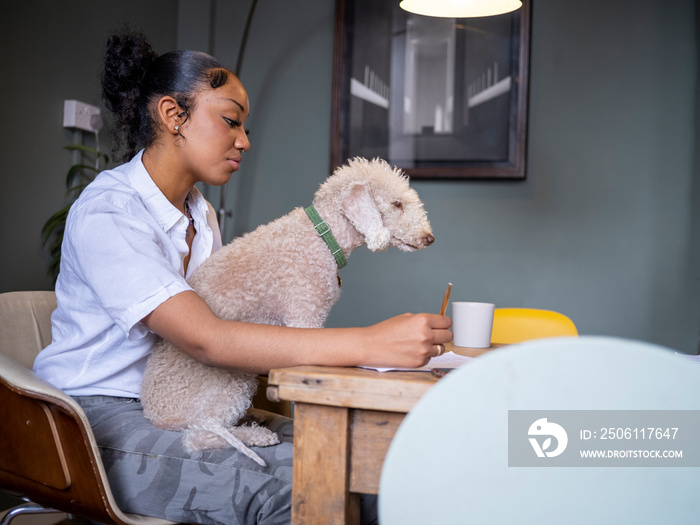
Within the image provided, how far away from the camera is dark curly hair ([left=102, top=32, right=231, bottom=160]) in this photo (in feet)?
3.83

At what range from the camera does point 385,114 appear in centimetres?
275

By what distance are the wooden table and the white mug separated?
496 mm

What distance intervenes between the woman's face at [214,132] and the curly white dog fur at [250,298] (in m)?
0.20

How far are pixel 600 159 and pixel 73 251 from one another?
220cm

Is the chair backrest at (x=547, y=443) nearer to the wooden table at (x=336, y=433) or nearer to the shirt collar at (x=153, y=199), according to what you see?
the wooden table at (x=336, y=433)

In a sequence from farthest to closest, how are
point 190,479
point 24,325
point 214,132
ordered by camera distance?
point 24,325 → point 214,132 → point 190,479

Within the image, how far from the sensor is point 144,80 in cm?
123

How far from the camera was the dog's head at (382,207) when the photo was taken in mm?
1094

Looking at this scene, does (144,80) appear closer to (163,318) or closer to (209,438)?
(163,318)

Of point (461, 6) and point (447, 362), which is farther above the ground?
point (461, 6)

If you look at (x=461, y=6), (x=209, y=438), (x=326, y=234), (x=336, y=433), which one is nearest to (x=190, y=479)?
(x=209, y=438)

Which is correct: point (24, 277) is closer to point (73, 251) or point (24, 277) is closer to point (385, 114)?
point (73, 251)

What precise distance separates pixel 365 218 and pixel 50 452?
637 millimetres

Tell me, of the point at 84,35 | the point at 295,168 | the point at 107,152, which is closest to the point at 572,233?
the point at 295,168
